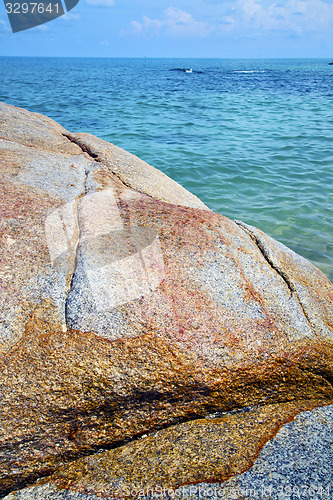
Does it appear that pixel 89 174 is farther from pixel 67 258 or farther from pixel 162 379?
pixel 162 379

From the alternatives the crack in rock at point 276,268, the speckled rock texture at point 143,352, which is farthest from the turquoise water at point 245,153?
the speckled rock texture at point 143,352

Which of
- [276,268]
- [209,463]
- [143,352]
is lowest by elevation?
[209,463]

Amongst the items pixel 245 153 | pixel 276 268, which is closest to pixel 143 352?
pixel 276 268

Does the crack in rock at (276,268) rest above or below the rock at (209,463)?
above

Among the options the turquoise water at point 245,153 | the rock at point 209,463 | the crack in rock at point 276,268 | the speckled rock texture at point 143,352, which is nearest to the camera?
the rock at point 209,463

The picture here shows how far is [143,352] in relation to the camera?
185 centimetres

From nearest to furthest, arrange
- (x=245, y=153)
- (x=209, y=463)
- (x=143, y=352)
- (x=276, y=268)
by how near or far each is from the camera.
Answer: (x=209, y=463) < (x=143, y=352) < (x=276, y=268) < (x=245, y=153)

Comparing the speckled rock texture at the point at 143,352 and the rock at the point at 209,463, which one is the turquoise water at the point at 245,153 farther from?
the rock at the point at 209,463

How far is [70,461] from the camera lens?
1.74 metres

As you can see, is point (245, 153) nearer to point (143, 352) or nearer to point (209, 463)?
point (143, 352)

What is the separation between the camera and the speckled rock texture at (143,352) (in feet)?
5.44

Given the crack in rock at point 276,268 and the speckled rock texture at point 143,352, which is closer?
the speckled rock texture at point 143,352

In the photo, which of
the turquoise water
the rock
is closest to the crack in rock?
the rock

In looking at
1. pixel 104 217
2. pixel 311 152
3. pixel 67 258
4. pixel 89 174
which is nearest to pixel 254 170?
pixel 311 152
